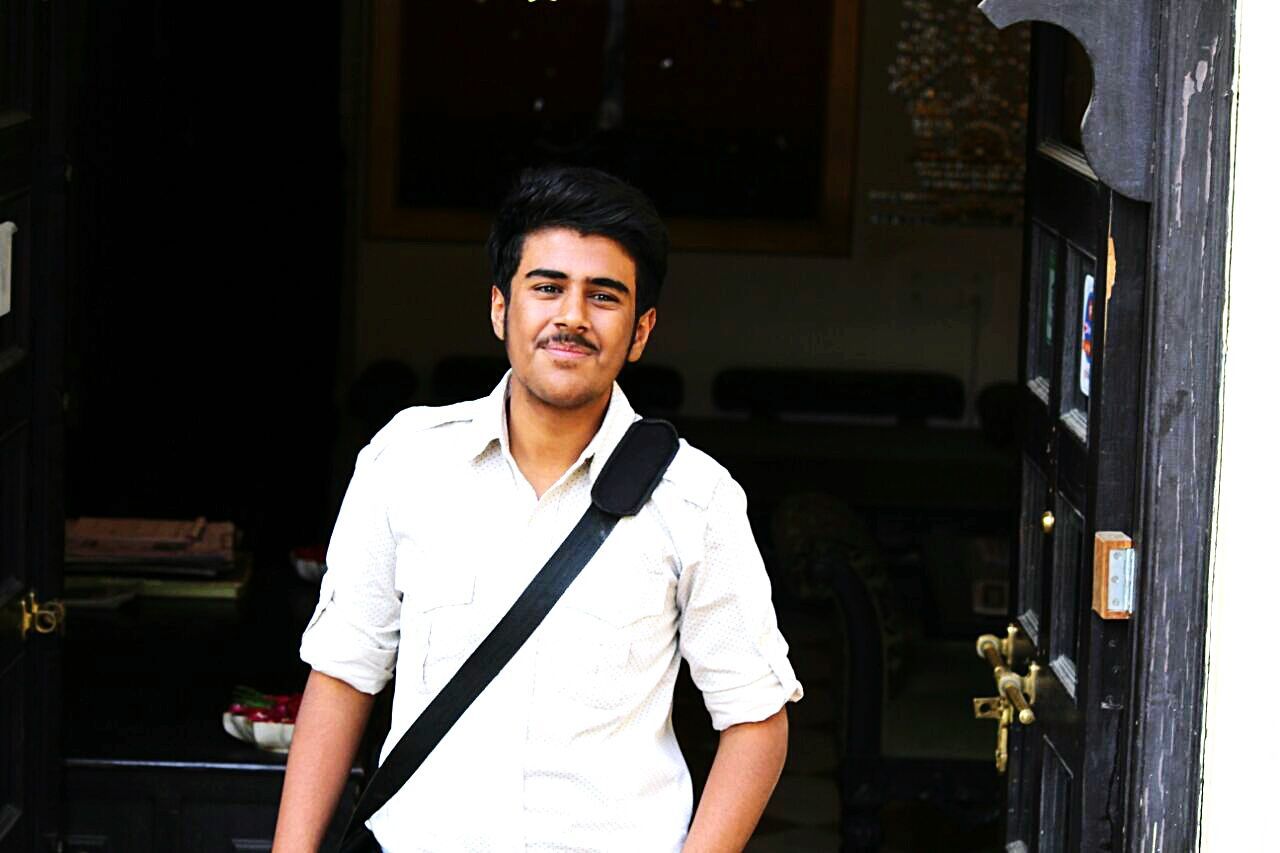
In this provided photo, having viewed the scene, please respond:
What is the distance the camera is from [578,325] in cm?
239

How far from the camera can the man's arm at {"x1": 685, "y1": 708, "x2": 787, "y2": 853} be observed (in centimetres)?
241

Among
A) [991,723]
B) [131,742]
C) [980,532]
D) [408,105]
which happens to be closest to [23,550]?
[131,742]

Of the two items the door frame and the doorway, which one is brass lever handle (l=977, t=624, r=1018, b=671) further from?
the door frame

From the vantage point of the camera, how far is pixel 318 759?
2488mm

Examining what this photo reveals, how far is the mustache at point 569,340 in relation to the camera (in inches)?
94.3

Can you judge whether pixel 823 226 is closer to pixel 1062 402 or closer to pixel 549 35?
pixel 549 35

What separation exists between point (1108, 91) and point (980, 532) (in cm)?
544

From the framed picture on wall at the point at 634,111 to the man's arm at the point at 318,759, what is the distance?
676 centimetres

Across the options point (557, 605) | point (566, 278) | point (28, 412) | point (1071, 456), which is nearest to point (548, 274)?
point (566, 278)

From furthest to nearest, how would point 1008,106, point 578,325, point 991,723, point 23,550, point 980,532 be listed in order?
Result: point 1008,106, point 980,532, point 991,723, point 23,550, point 578,325

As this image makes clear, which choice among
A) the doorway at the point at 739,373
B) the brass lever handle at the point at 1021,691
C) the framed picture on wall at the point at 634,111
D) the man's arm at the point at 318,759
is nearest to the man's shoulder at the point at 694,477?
the man's arm at the point at 318,759

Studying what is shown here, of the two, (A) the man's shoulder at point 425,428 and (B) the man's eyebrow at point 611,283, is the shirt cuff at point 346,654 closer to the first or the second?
(A) the man's shoulder at point 425,428

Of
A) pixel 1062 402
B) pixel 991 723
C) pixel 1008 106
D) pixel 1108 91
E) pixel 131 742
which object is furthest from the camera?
pixel 1008 106

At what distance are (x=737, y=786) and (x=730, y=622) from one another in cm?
20
